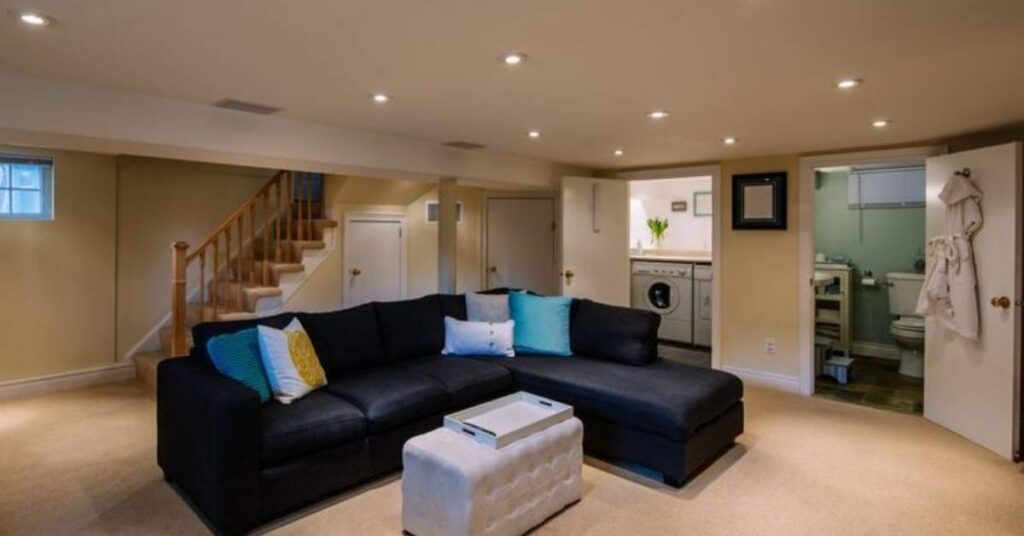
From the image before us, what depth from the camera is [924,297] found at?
3.94 metres

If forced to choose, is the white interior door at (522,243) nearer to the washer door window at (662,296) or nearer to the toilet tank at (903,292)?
the washer door window at (662,296)

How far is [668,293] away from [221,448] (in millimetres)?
5326

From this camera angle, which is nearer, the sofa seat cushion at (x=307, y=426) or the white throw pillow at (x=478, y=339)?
the sofa seat cushion at (x=307, y=426)

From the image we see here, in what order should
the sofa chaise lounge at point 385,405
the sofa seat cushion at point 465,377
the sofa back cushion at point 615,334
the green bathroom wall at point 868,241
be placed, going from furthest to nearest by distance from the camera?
1. the green bathroom wall at point 868,241
2. the sofa back cushion at point 615,334
3. the sofa seat cushion at point 465,377
4. the sofa chaise lounge at point 385,405

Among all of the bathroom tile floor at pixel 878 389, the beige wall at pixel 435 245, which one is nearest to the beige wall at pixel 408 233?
the beige wall at pixel 435 245

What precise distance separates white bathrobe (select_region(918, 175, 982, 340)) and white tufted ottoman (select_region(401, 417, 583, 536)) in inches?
114

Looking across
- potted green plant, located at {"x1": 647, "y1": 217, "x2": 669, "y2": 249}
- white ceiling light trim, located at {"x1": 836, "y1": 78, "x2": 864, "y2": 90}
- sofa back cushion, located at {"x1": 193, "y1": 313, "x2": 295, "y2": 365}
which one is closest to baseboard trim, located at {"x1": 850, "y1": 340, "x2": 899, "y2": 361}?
potted green plant, located at {"x1": 647, "y1": 217, "x2": 669, "y2": 249}

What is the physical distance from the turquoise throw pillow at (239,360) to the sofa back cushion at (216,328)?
4.5 inches

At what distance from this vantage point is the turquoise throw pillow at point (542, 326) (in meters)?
4.00

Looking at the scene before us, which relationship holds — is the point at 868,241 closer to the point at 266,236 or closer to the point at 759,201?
the point at 759,201

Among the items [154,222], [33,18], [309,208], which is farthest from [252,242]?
[33,18]

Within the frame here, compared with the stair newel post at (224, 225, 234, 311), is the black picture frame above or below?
above

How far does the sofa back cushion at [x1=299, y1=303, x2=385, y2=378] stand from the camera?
3348mm

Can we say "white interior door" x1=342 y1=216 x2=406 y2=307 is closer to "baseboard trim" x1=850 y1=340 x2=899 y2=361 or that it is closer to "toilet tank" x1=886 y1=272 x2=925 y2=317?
"baseboard trim" x1=850 y1=340 x2=899 y2=361
